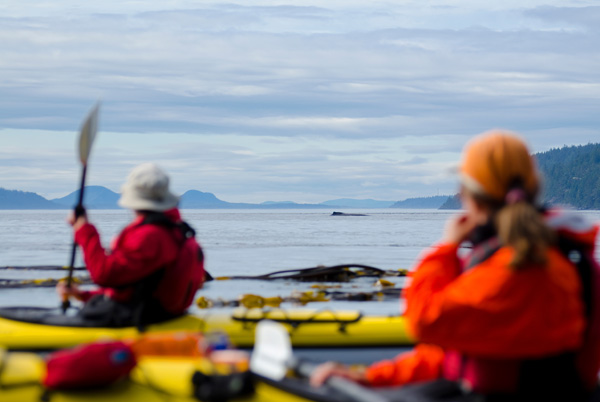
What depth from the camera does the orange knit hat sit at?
8.98ft

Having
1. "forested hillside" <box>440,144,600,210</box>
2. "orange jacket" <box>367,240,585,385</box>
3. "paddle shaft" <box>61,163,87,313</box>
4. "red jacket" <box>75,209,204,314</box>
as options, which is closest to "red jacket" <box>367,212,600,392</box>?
"orange jacket" <box>367,240,585,385</box>

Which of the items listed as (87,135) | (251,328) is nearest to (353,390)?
(251,328)

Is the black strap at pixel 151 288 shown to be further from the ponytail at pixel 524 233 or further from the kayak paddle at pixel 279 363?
the ponytail at pixel 524 233

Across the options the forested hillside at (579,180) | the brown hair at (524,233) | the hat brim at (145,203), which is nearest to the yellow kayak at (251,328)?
the hat brim at (145,203)

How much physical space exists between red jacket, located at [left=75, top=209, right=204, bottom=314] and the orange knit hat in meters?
2.99

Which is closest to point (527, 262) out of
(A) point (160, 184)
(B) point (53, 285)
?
(A) point (160, 184)

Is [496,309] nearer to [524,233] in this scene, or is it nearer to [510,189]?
[524,233]

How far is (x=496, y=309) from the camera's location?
2.67 metres

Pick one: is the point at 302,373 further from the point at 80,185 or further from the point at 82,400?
the point at 80,185

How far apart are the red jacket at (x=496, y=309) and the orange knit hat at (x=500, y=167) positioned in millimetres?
205

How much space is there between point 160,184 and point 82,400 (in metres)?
2.07

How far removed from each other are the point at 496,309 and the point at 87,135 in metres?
5.37

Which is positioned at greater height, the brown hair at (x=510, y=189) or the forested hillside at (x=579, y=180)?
the brown hair at (x=510, y=189)

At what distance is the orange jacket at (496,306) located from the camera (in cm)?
266
